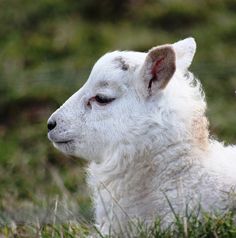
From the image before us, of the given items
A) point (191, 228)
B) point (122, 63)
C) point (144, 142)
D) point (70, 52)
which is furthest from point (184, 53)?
point (70, 52)

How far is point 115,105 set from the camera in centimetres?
686

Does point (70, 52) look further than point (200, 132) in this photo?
Yes

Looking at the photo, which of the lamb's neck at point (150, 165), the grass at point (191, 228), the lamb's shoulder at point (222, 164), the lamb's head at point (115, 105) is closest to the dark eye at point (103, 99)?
the lamb's head at point (115, 105)

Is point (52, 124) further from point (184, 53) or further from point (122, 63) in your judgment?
point (184, 53)

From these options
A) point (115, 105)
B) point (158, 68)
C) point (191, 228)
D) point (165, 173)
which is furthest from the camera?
point (115, 105)

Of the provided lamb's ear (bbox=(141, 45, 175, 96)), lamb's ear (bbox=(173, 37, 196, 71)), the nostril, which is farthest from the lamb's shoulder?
the nostril

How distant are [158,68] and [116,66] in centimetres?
30

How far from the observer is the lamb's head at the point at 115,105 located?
6703 millimetres

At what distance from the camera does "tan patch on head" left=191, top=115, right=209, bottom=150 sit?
671 centimetres

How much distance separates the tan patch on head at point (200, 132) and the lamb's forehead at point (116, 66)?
0.50 metres

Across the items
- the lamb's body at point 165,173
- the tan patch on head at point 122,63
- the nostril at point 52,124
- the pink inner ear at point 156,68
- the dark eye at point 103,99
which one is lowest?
the lamb's body at point 165,173

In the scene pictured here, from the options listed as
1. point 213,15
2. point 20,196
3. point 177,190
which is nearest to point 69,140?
point 177,190

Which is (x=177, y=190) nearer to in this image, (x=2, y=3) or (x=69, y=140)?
(x=69, y=140)

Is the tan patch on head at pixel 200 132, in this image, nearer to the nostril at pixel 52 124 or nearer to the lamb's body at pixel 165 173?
the lamb's body at pixel 165 173
